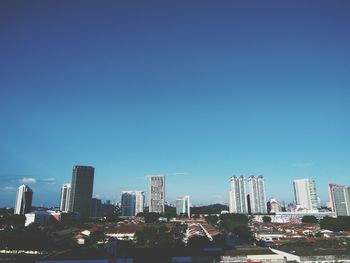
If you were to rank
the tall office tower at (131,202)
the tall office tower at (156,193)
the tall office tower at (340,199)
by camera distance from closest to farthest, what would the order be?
the tall office tower at (340,199) < the tall office tower at (156,193) < the tall office tower at (131,202)

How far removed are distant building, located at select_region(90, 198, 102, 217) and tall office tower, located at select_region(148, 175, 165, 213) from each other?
2055cm

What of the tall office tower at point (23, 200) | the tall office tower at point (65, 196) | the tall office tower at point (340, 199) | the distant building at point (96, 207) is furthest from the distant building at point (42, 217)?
the tall office tower at point (340, 199)

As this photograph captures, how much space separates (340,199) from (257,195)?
19745 millimetres

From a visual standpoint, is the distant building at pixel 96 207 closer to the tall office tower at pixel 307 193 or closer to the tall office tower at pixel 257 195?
the tall office tower at pixel 257 195

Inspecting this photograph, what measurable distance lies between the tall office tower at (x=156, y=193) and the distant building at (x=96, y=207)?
809 inches

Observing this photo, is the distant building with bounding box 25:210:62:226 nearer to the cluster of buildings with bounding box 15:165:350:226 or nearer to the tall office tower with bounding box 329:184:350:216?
the cluster of buildings with bounding box 15:165:350:226

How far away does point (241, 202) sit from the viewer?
269 ft

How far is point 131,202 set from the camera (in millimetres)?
95250

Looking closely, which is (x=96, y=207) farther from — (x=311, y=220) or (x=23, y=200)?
(x=311, y=220)

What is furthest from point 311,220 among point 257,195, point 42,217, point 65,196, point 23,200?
point 65,196

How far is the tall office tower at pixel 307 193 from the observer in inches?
3324

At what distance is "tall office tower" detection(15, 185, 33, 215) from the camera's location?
68900mm

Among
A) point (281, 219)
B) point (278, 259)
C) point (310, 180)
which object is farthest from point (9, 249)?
point (310, 180)

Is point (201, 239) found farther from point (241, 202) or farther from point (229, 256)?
point (241, 202)
